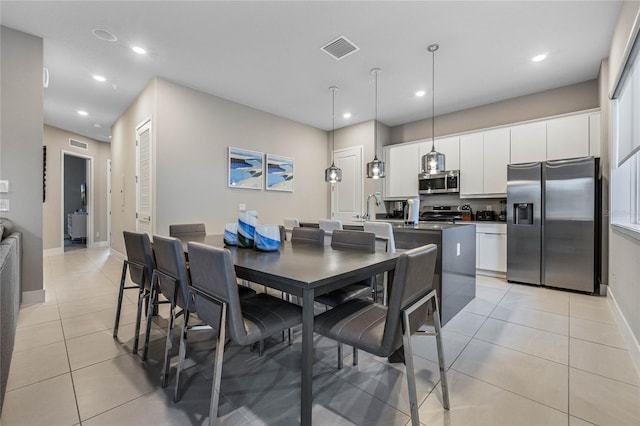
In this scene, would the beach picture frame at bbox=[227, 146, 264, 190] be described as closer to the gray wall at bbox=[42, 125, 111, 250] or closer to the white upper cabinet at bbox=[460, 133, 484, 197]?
the white upper cabinet at bbox=[460, 133, 484, 197]

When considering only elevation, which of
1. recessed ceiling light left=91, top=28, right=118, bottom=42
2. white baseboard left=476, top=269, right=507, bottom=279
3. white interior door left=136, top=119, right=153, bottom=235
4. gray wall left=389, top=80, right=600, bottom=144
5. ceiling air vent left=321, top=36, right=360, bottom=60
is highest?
recessed ceiling light left=91, top=28, right=118, bottom=42

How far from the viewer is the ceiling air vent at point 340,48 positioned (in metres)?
3.07

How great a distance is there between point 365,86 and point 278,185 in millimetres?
2352

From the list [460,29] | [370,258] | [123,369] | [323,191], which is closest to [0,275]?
[123,369]

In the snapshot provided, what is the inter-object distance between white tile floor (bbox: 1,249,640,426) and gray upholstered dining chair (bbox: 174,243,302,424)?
0.29 metres

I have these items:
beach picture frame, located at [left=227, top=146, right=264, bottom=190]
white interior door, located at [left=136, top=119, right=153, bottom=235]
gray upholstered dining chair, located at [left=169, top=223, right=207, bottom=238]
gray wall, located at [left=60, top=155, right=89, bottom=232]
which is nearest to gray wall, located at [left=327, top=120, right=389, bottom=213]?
beach picture frame, located at [left=227, top=146, right=264, bottom=190]

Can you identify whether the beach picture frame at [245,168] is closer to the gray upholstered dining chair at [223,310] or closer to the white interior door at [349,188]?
the white interior door at [349,188]

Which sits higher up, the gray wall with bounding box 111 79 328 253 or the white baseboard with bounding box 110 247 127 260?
the gray wall with bounding box 111 79 328 253

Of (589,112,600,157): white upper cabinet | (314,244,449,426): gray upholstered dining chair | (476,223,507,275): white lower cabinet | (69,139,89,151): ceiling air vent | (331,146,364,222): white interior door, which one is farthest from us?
(69,139,89,151): ceiling air vent

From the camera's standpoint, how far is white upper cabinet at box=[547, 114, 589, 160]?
381 cm

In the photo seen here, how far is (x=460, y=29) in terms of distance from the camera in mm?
2852

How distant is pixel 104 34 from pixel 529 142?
5.61 m

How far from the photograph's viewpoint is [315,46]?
3174 millimetres

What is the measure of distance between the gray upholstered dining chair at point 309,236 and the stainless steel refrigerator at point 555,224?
3.17 metres
